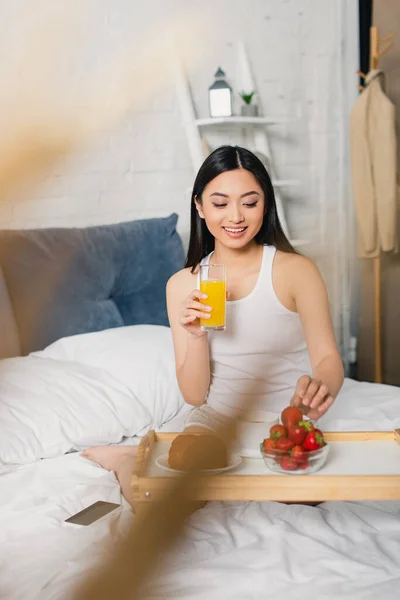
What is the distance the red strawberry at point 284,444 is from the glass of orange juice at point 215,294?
218 mm

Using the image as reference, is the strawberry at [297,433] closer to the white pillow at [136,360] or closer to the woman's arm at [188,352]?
the woman's arm at [188,352]

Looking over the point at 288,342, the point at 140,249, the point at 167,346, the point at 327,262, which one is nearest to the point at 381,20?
the point at 327,262

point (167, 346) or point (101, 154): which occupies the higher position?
point (101, 154)

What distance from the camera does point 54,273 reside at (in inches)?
7.5

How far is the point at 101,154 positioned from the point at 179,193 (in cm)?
173

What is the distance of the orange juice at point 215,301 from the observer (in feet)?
3.50

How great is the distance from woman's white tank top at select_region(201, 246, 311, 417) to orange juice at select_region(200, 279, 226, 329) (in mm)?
143

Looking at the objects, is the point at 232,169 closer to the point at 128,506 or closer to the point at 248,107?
the point at 128,506

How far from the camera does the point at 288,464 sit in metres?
0.92

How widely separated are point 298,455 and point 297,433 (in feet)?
0.15

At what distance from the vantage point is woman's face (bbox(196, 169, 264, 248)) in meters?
1.00

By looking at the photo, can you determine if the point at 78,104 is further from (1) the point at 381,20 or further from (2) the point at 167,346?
(2) the point at 167,346

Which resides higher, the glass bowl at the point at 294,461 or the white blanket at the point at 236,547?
the glass bowl at the point at 294,461

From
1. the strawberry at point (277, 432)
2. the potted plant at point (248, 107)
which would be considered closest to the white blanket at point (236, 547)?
the strawberry at point (277, 432)
